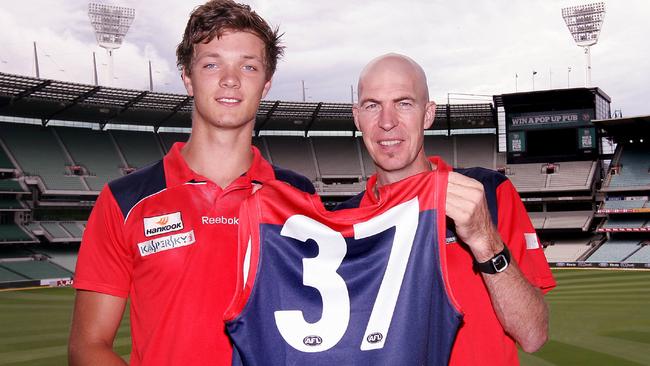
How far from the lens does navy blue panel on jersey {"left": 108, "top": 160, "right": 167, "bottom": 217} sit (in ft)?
10.1

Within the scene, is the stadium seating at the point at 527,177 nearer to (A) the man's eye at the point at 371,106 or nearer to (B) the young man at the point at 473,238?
(B) the young man at the point at 473,238

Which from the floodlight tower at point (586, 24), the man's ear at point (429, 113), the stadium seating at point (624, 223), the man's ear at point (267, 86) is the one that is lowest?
the stadium seating at point (624, 223)

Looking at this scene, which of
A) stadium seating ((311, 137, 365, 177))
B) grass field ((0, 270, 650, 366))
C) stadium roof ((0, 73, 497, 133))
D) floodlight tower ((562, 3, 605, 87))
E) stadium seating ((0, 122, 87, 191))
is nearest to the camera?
grass field ((0, 270, 650, 366))

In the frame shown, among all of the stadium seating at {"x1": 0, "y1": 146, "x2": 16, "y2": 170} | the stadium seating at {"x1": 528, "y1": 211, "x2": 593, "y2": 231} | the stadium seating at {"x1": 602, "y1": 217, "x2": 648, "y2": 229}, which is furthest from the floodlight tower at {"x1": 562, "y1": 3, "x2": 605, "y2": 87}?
the stadium seating at {"x1": 0, "y1": 146, "x2": 16, "y2": 170}

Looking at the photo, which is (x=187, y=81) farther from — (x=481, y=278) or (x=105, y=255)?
(x=481, y=278)

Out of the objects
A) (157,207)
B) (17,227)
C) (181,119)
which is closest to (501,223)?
(157,207)

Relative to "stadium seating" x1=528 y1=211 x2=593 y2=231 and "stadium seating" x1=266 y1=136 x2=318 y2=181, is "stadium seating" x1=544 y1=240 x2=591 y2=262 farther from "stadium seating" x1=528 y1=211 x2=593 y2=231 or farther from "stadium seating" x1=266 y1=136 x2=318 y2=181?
"stadium seating" x1=266 y1=136 x2=318 y2=181

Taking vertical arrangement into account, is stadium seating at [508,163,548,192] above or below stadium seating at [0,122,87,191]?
below

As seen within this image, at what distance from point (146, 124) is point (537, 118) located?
35.9 metres

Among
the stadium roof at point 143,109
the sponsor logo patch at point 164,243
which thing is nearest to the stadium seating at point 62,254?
the stadium roof at point 143,109

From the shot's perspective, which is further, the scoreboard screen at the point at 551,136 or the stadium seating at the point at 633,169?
the stadium seating at the point at 633,169

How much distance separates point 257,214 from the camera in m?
2.84

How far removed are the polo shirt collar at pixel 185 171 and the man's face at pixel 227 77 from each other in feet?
1.07

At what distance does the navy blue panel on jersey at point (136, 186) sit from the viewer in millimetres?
3064
